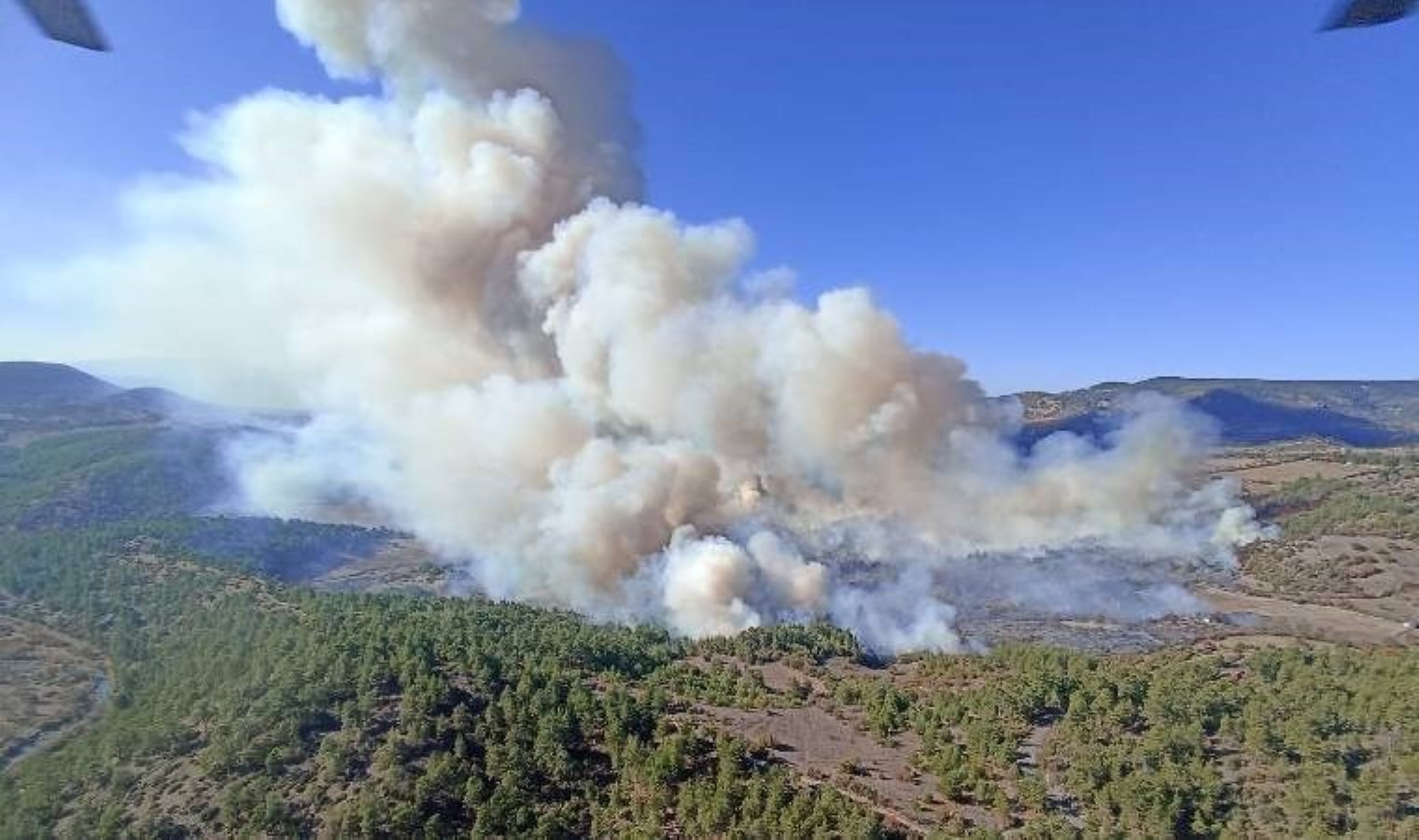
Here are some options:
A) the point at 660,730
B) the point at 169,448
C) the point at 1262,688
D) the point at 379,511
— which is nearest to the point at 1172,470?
the point at 1262,688

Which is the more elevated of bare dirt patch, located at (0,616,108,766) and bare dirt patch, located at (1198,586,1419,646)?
bare dirt patch, located at (0,616,108,766)

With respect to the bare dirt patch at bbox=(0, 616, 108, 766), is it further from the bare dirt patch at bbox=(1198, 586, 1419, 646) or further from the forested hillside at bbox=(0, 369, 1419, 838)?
the bare dirt patch at bbox=(1198, 586, 1419, 646)

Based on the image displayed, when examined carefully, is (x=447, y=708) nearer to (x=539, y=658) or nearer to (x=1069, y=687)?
(x=539, y=658)

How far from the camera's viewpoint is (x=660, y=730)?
42125 millimetres

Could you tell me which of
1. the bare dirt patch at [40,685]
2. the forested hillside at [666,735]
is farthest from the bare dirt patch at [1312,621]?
the bare dirt patch at [40,685]

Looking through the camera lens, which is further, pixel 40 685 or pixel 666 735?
pixel 40 685

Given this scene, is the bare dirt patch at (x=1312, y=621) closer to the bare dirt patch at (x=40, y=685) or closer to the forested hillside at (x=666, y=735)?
the forested hillside at (x=666, y=735)

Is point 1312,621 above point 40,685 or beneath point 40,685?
beneath

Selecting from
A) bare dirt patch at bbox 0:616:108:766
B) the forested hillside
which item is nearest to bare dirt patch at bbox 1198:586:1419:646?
the forested hillside

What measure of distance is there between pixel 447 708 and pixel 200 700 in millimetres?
16573

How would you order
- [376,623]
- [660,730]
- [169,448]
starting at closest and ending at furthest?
[660,730] < [376,623] < [169,448]

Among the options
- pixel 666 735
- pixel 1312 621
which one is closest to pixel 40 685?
pixel 666 735

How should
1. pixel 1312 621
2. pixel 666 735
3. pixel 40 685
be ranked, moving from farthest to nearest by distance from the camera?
pixel 1312 621, pixel 40 685, pixel 666 735

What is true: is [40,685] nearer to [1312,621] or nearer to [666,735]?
[666,735]
